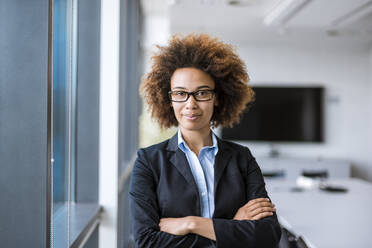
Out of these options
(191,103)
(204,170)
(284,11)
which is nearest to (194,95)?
(191,103)

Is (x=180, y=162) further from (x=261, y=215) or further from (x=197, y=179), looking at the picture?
(x=261, y=215)

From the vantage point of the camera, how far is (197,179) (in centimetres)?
152

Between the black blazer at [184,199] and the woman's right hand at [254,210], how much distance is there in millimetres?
22

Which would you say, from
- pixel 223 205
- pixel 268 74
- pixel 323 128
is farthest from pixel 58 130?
pixel 323 128

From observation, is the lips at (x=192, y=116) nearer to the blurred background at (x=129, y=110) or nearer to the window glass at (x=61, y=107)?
the blurred background at (x=129, y=110)

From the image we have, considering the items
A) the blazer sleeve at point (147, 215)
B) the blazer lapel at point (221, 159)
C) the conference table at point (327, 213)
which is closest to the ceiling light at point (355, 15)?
the conference table at point (327, 213)

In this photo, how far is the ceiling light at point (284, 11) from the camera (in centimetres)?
382

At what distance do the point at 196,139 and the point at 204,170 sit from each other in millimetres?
147

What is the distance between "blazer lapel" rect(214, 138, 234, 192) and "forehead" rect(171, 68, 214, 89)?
289 millimetres

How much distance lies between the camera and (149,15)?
5.73 m

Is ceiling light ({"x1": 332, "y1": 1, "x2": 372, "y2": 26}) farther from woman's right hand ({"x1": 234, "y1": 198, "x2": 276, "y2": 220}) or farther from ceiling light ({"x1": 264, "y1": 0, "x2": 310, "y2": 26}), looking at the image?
woman's right hand ({"x1": 234, "y1": 198, "x2": 276, "y2": 220})

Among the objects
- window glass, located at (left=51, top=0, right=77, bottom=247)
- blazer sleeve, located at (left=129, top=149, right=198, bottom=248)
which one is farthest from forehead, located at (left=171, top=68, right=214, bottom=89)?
window glass, located at (left=51, top=0, right=77, bottom=247)

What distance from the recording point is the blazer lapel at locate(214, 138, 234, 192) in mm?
1505

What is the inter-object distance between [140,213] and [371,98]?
6800 mm
